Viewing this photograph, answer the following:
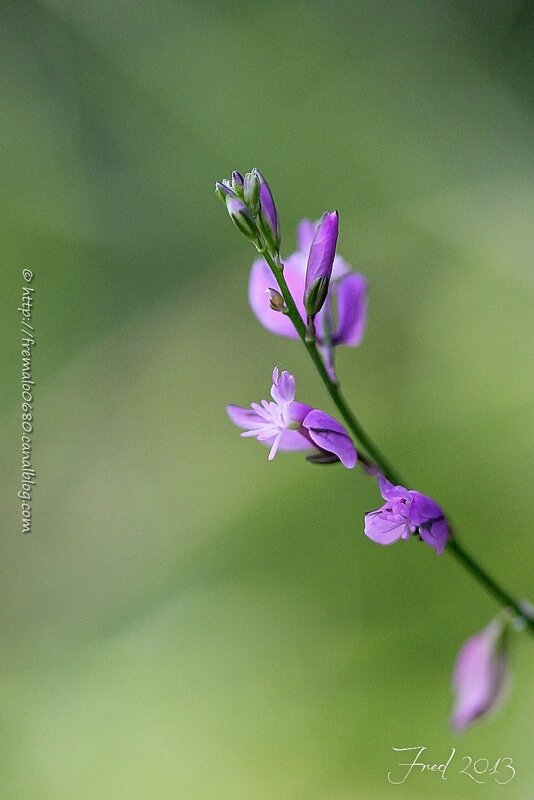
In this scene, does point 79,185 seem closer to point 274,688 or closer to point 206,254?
point 206,254

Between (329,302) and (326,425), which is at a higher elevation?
(329,302)

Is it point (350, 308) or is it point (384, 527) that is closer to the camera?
point (384, 527)

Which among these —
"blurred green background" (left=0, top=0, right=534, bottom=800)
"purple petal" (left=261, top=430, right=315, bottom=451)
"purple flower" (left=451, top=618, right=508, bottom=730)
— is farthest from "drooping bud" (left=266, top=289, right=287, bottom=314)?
"blurred green background" (left=0, top=0, right=534, bottom=800)

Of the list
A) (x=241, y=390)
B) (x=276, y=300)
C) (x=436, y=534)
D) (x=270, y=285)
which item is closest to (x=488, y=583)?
(x=436, y=534)

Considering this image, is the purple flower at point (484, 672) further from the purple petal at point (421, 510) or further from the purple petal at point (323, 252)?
the purple petal at point (323, 252)

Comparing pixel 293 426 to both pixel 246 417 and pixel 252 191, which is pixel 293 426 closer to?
pixel 246 417

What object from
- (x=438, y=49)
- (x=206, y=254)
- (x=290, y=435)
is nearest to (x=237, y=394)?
(x=206, y=254)
